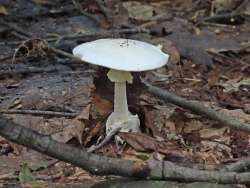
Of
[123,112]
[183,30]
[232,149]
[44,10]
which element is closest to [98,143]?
[123,112]

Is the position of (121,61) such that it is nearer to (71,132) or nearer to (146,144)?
(146,144)

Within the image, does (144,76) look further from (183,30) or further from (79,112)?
(183,30)

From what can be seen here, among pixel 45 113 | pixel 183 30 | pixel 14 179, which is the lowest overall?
pixel 14 179

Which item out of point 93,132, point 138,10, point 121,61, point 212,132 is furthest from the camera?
point 138,10

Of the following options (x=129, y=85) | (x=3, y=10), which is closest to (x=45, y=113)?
(x=129, y=85)

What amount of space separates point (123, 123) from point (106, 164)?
3.17 feet

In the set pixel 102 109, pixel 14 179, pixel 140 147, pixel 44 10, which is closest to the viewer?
pixel 14 179

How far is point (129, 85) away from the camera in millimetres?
3746

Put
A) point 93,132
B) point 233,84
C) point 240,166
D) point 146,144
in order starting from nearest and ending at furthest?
point 240,166 < point 146,144 < point 93,132 < point 233,84

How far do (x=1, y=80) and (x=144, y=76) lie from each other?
1072 mm

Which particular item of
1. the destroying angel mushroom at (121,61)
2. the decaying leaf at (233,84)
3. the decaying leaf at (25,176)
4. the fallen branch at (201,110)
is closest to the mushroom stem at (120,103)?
the destroying angel mushroom at (121,61)

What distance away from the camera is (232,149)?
351 cm

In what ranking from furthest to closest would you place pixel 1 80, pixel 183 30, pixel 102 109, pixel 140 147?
pixel 183 30 < pixel 1 80 < pixel 102 109 < pixel 140 147

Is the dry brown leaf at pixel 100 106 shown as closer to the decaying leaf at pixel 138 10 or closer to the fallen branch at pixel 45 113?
the fallen branch at pixel 45 113
